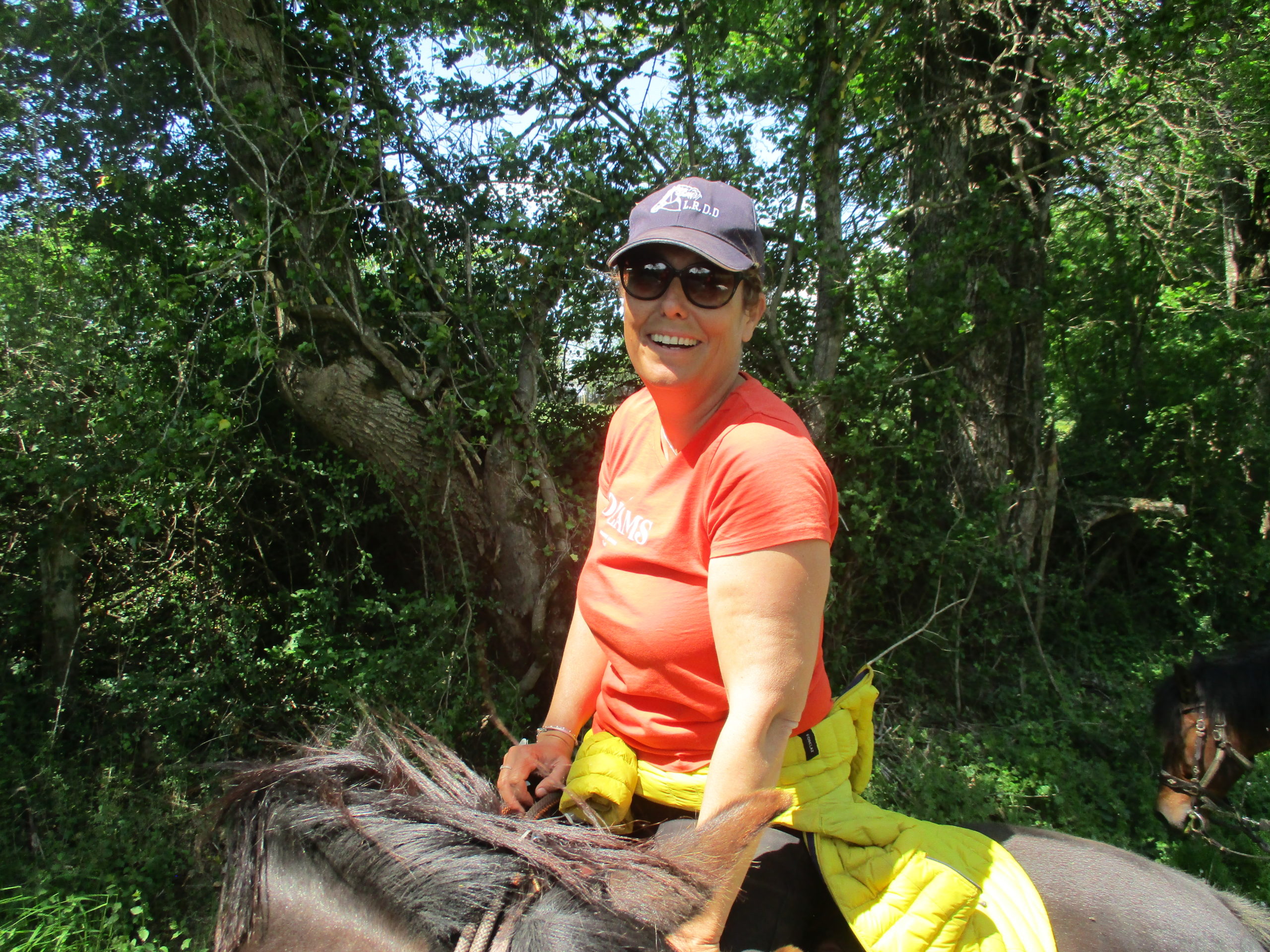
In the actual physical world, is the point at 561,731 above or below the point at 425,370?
below

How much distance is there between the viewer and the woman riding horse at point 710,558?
1.29m

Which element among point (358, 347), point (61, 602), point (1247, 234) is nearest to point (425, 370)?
point (358, 347)

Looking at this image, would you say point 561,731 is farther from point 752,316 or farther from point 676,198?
point 676,198

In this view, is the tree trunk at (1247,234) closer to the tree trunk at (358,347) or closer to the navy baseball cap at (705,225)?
the tree trunk at (358,347)

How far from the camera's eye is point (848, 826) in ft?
4.66

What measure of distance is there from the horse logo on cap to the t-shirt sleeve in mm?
480

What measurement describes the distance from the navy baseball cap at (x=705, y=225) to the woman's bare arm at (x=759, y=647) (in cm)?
60

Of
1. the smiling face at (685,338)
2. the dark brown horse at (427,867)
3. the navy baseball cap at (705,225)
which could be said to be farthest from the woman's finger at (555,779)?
the navy baseball cap at (705,225)

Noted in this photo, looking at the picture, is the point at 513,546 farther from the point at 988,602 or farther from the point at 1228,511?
the point at 1228,511

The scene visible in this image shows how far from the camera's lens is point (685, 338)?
154 centimetres

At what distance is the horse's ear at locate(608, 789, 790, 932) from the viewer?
103 cm

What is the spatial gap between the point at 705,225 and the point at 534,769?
1268mm

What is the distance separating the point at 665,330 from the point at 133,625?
4061 millimetres

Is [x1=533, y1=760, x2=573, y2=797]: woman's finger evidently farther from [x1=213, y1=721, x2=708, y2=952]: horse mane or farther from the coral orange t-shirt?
[x1=213, y1=721, x2=708, y2=952]: horse mane
